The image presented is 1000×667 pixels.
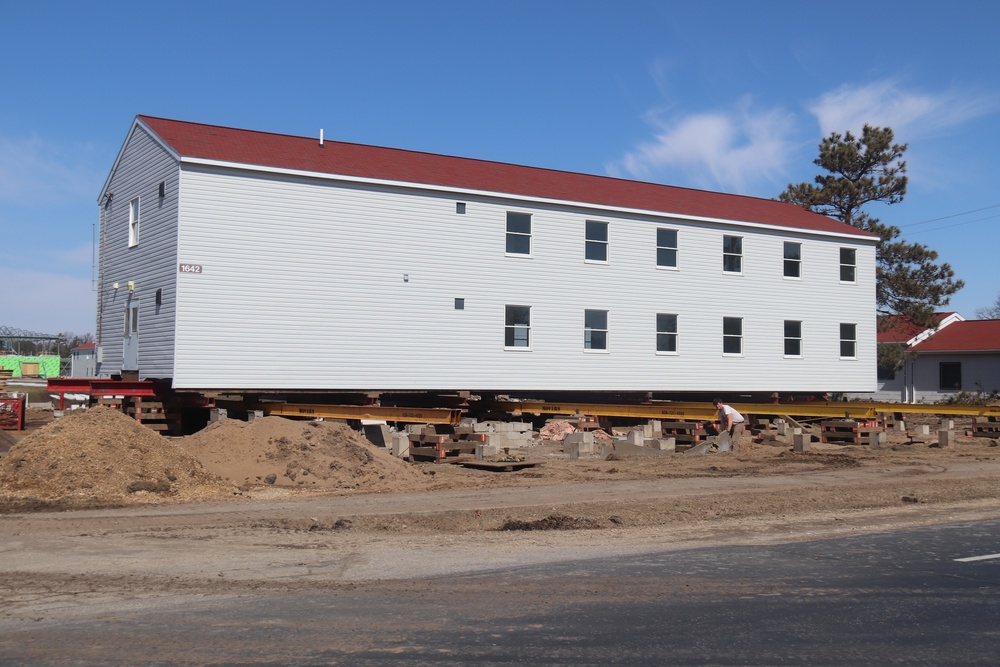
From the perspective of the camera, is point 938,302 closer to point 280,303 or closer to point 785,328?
point 785,328

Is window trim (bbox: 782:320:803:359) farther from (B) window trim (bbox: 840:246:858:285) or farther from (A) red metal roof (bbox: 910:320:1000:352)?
(A) red metal roof (bbox: 910:320:1000:352)

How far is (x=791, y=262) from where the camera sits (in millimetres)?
32469

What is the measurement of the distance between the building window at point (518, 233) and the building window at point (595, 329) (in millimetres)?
2841

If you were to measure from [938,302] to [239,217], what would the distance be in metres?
37.7

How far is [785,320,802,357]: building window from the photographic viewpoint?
32.3 meters

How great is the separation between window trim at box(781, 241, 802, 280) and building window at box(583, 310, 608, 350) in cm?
771

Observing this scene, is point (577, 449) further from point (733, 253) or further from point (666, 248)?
point (733, 253)

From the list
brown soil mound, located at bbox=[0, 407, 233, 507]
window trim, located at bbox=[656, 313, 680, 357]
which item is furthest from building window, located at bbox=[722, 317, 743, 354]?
brown soil mound, located at bbox=[0, 407, 233, 507]

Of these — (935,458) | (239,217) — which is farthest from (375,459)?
(935,458)

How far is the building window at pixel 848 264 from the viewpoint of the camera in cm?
3381

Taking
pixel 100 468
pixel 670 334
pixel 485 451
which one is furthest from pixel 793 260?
pixel 100 468

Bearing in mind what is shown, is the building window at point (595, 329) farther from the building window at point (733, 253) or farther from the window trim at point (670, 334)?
the building window at point (733, 253)

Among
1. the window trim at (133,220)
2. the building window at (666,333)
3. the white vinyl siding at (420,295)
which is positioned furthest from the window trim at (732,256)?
the window trim at (133,220)

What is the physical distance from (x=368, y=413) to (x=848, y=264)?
20.8 metres
